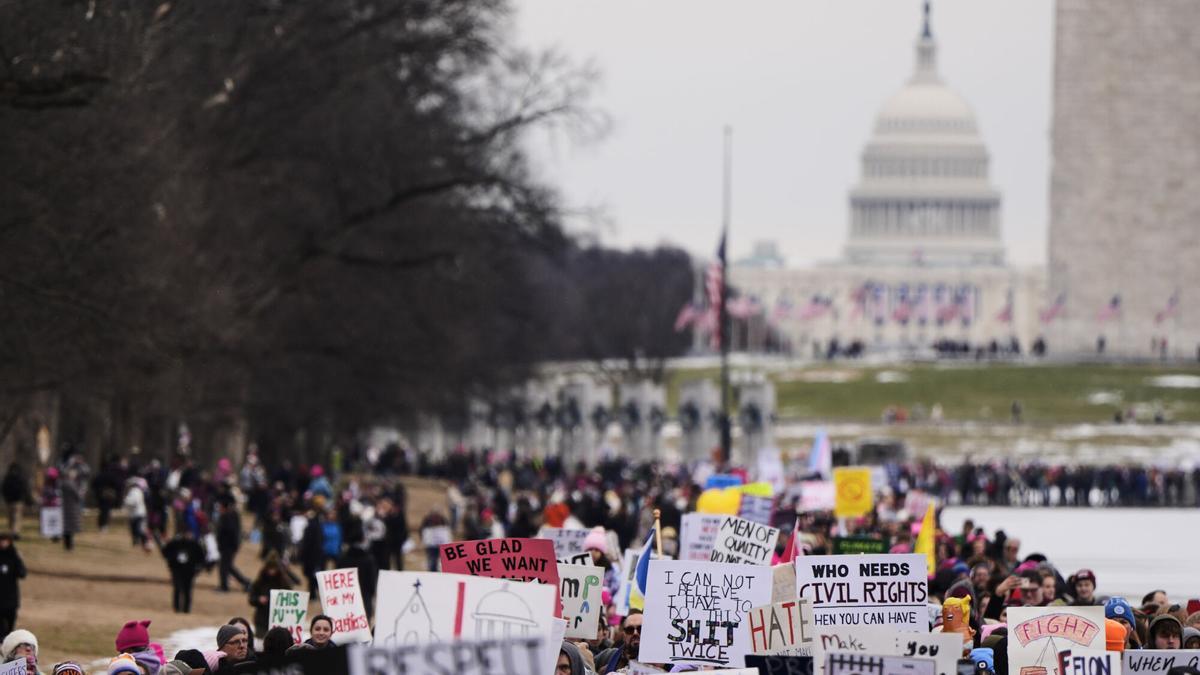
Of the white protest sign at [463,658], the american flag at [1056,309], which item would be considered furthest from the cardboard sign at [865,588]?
the american flag at [1056,309]

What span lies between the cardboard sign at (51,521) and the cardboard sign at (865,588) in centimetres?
1826

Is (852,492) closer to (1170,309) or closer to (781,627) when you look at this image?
(781,627)

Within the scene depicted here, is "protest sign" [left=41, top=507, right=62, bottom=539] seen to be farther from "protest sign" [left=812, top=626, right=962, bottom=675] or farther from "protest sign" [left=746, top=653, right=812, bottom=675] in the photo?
"protest sign" [left=746, top=653, right=812, bottom=675]

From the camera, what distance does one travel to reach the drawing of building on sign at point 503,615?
10.7m

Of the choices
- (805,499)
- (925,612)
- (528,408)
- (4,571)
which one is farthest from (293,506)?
(528,408)

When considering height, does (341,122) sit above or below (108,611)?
above

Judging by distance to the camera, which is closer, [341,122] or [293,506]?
[293,506]

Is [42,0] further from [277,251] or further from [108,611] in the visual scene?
[277,251]

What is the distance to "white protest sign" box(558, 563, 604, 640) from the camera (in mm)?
15852

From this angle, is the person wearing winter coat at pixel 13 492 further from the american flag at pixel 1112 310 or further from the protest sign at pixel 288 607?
the american flag at pixel 1112 310

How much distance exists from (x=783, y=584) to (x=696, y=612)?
62 cm

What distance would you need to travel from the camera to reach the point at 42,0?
2698cm

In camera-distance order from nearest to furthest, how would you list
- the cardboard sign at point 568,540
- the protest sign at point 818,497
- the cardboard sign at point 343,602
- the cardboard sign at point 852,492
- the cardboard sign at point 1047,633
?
the cardboard sign at point 1047,633 < the cardboard sign at point 343,602 < the cardboard sign at point 568,540 < the cardboard sign at point 852,492 < the protest sign at point 818,497

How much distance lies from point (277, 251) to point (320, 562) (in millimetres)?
16204
